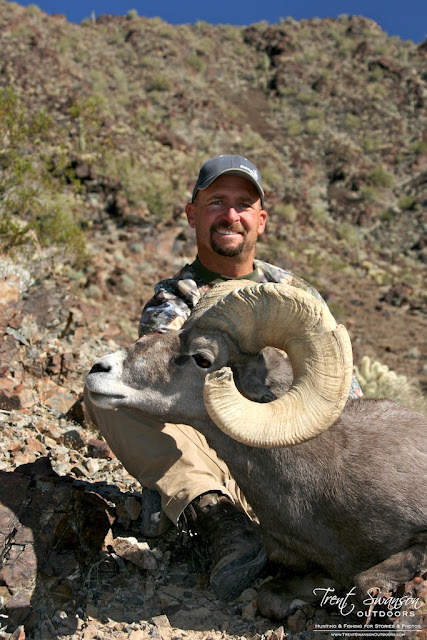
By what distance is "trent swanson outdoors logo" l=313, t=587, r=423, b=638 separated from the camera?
2.85 m

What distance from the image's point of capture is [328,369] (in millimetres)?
3070

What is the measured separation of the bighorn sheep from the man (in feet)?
1.03

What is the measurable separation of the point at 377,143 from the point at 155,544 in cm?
3186

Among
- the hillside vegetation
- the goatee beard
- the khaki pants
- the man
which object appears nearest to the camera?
the man

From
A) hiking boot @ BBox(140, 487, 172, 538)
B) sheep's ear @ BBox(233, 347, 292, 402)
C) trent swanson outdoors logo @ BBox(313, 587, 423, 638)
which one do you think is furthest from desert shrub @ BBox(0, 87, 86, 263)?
trent swanson outdoors logo @ BBox(313, 587, 423, 638)

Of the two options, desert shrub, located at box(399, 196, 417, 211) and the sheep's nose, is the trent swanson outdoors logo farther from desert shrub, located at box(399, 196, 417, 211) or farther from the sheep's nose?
desert shrub, located at box(399, 196, 417, 211)

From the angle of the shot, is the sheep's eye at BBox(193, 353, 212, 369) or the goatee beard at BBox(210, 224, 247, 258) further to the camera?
the goatee beard at BBox(210, 224, 247, 258)

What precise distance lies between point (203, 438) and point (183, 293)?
4.09ft

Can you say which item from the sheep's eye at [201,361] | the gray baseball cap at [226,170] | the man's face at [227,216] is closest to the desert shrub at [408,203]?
the man's face at [227,216]

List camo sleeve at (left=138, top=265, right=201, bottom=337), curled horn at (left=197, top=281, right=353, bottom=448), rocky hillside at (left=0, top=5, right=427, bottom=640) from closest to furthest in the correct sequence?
curled horn at (left=197, top=281, right=353, bottom=448) < camo sleeve at (left=138, top=265, right=201, bottom=337) < rocky hillside at (left=0, top=5, right=427, bottom=640)

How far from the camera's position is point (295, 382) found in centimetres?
323

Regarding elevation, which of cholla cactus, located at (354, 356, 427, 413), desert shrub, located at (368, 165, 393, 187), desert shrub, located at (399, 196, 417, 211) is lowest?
cholla cactus, located at (354, 356, 427, 413)


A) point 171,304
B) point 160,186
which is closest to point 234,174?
point 171,304

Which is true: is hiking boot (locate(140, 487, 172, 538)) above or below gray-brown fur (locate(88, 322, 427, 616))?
below
